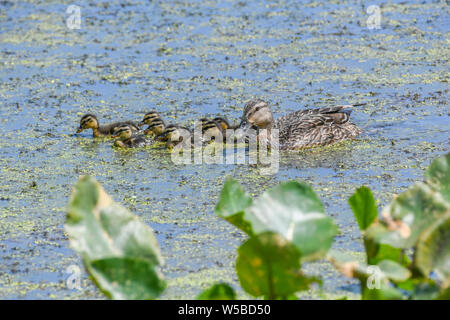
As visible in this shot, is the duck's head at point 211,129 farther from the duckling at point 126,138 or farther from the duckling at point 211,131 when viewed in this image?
the duckling at point 126,138

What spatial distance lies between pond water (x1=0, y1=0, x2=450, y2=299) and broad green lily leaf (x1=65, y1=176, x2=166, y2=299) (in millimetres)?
2441

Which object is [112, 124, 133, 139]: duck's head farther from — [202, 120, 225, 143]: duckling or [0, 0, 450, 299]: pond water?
[202, 120, 225, 143]: duckling

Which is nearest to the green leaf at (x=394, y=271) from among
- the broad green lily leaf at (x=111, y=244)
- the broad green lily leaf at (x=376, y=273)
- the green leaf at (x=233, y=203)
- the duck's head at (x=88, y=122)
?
the broad green lily leaf at (x=376, y=273)

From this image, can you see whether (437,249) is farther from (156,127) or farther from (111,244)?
(156,127)

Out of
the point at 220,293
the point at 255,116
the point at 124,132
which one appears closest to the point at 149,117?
the point at 124,132

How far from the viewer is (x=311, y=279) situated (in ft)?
5.30

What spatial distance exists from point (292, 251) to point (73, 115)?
22.0ft

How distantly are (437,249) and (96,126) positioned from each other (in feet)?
20.2

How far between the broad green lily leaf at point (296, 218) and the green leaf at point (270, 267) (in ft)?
0.12

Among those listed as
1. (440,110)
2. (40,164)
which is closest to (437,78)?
(440,110)

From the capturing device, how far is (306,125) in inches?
283

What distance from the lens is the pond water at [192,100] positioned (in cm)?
485

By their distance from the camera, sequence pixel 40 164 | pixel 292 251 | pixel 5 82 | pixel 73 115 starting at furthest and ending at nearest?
1. pixel 5 82
2. pixel 73 115
3. pixel 40 164
4. pixel 292 251

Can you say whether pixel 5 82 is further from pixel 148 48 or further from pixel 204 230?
pixel 204 230
